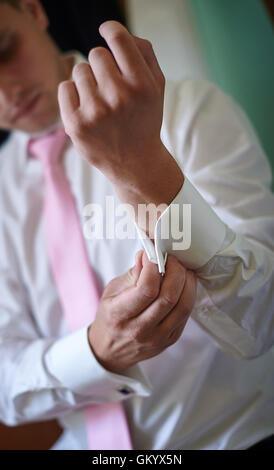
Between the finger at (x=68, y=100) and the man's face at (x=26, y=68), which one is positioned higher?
the finger at (x=68, y=100)

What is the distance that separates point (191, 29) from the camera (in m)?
0.67

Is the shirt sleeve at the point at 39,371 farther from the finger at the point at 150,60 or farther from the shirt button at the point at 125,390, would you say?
the finger at the point at 150,60

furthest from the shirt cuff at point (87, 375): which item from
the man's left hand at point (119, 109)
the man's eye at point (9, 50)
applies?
the man's eye at point (9, 50)

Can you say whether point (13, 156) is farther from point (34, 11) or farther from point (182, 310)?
point (182, 310)

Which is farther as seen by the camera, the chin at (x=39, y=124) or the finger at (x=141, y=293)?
the chin at (x=39, y=124)

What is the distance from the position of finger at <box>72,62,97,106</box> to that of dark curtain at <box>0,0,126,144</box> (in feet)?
1.03

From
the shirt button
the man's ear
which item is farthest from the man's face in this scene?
the shirt button

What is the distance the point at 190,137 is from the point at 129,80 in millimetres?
233

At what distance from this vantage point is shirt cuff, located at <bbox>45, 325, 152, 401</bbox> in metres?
0.41

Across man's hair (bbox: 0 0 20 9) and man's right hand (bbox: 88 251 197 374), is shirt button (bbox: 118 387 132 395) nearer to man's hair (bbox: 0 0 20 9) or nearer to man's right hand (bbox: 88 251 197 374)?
man's right hand (bbox: 88 251 197 374)

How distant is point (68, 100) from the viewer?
0.25 m

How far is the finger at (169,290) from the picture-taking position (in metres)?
0.29

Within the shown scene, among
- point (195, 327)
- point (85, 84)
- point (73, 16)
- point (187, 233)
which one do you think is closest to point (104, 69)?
point (85, 84)

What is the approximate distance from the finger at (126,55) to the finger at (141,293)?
12 cm
